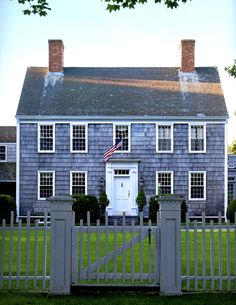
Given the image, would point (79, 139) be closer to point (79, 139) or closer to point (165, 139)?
point (79, 139)

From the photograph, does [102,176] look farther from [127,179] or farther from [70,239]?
[70,239]

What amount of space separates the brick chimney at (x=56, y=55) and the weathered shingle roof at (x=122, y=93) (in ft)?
1.24

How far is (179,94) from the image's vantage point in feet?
97.1

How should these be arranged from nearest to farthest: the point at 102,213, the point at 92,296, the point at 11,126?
the point at 92,296
the point at 102,213
the point at 11,126

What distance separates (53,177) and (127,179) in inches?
142

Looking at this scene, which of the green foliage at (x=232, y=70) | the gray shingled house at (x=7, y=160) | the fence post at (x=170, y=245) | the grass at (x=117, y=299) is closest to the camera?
the grass at (x=117, y=299)

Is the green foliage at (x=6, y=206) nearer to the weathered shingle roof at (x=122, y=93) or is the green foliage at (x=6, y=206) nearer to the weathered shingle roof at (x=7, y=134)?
the weathered shingle roof at (x=122, y=93)

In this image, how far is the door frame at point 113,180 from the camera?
27984 mm

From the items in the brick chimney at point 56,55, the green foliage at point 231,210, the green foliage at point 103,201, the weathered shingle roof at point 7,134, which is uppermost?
the brick chimney at point 56,55

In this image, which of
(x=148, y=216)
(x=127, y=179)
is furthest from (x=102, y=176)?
(x=148, y=216)

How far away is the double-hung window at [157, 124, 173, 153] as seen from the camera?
28.3 meters

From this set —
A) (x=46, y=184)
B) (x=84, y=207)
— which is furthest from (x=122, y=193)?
(x=46, y=184)

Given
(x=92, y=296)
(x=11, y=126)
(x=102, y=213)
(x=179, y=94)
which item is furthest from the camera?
(x=11, y=126)

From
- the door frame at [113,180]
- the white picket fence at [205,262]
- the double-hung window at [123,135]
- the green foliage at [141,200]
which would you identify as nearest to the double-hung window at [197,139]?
the door frame at [113,180]
